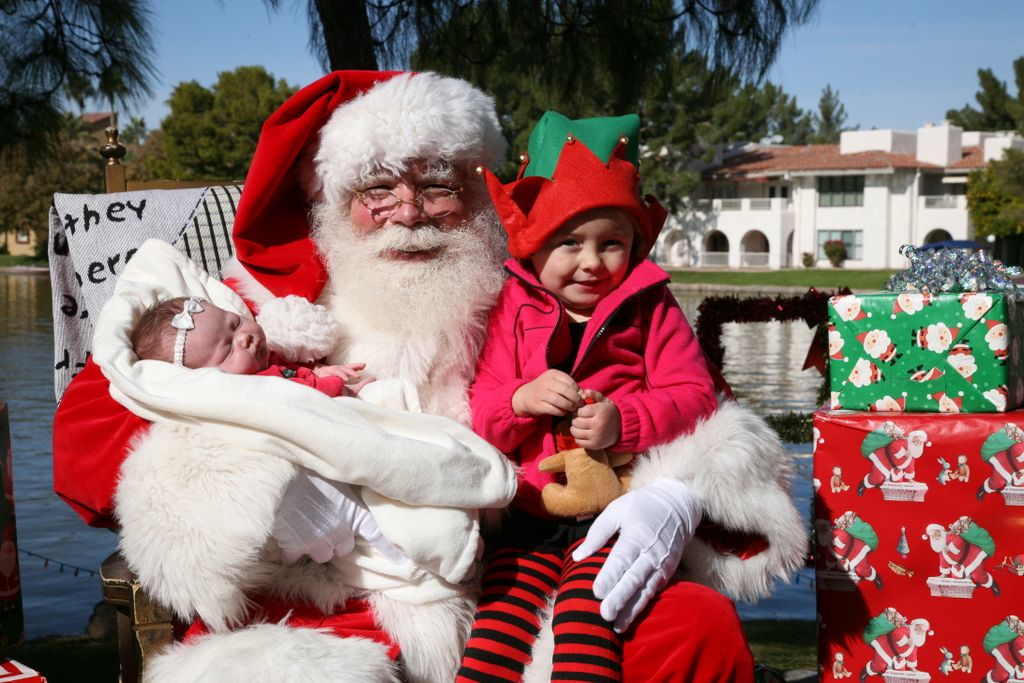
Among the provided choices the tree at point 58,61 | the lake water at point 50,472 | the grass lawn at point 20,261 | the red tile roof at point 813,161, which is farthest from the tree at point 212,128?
the tree at point 58,61

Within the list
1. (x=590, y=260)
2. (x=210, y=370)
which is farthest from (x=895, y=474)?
(x=210, y=370)

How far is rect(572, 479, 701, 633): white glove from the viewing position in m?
2.19

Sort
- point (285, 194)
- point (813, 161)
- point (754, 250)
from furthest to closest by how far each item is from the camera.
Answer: point (754, 250), point (813, 161), point (285, 194)

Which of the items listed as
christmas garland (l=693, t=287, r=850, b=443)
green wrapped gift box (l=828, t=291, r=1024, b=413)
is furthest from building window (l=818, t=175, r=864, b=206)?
green wrapped gift box (l=828, t=291, r=1024, b=413)

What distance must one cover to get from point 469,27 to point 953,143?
38.5 m

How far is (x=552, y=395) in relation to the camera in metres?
2.37

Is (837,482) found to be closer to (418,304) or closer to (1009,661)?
(1009,661)

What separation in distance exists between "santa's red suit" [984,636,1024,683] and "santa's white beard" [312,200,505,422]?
1492 mm

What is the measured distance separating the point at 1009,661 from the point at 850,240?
38876 millimetres

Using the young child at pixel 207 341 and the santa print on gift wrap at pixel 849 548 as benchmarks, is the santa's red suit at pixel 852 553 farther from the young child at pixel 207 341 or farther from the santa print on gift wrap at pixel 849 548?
the young child at pixel 207 341

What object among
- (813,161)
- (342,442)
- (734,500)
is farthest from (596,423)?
(813,161)

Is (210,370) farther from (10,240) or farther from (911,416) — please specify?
(10,240)

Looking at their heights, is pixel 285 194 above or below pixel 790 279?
above

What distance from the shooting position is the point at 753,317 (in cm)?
551
